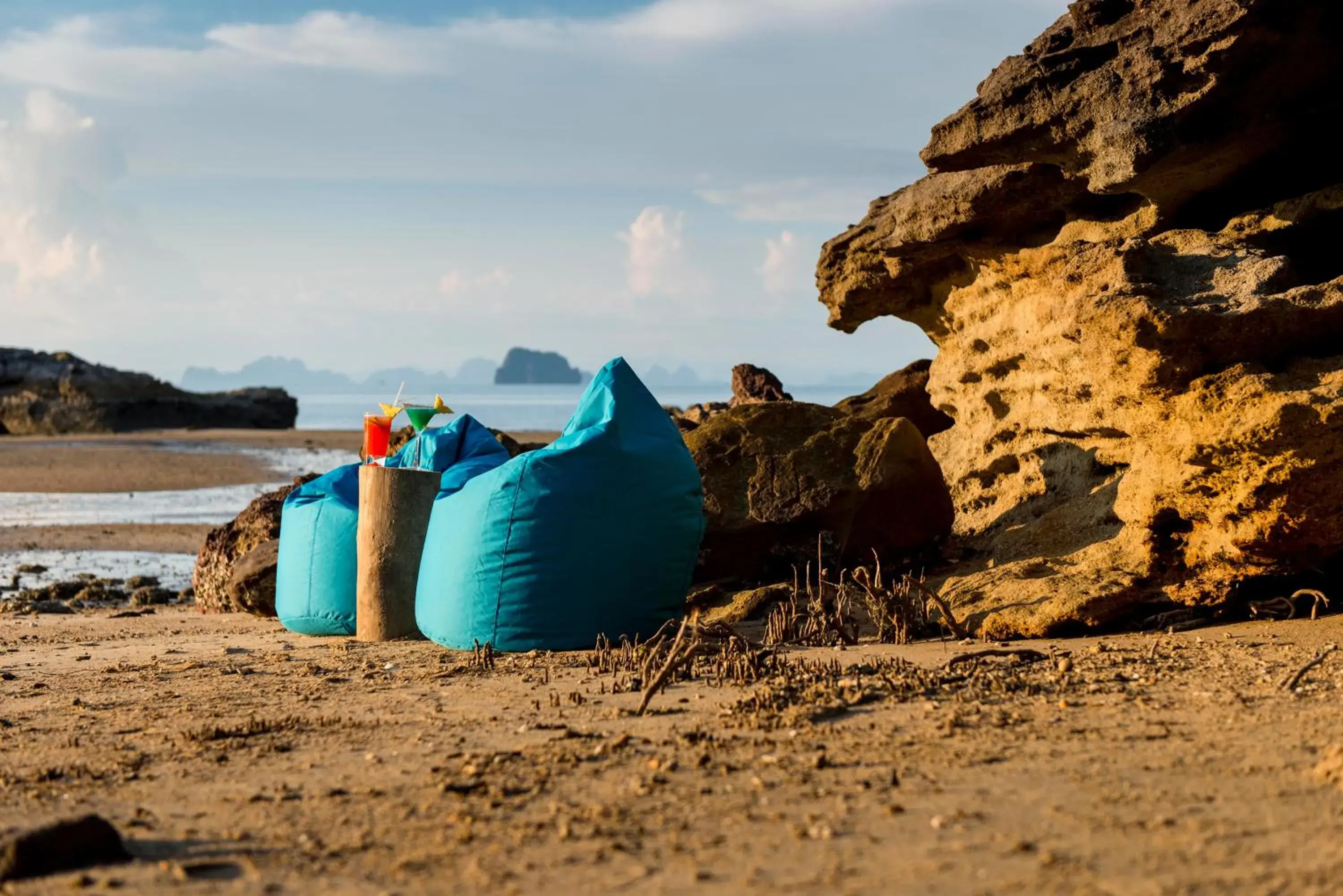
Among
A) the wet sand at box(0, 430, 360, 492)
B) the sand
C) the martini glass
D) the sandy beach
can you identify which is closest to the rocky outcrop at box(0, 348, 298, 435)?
the sandy beach

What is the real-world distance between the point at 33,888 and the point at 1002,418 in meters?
5.51

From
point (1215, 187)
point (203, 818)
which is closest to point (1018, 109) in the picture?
point (1215, 187)

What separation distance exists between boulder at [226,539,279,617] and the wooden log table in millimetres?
→ 1490

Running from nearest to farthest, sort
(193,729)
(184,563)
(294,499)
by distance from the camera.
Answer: (193,729), (294,499), (184,563)

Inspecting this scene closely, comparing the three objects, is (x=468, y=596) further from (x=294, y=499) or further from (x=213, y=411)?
(x=213, y=411)

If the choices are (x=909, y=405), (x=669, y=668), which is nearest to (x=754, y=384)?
(x=909, y=405)

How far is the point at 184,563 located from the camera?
10.8 meters

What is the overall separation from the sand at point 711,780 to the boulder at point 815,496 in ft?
5.12

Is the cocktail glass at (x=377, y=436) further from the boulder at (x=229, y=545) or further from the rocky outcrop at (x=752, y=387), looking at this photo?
the rocky outcrop at (x=752, y=387)

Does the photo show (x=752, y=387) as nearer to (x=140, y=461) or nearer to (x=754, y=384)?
(x=754, y=384)

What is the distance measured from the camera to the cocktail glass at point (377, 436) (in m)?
6.11

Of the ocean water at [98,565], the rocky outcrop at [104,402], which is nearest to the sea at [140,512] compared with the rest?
the ocean water at [98,565]

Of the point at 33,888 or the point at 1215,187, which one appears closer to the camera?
the point at 33,888

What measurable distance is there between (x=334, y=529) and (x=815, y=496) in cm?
230
